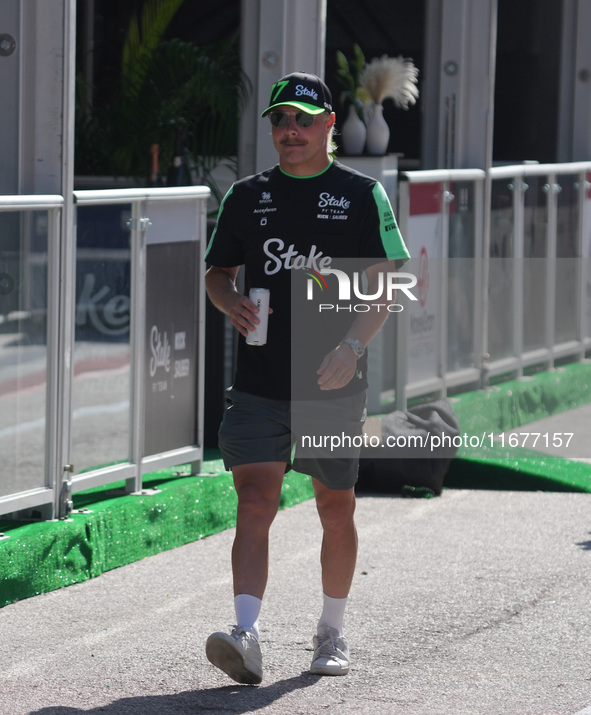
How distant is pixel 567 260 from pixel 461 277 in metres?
2.04

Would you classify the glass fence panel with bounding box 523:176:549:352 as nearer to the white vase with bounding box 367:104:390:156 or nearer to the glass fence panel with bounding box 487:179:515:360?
the glass fence panel with bounding box 487:179:515:360

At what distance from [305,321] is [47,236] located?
1.57 m

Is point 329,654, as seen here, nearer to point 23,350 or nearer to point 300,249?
point 300,249

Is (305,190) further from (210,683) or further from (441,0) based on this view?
(441,0)

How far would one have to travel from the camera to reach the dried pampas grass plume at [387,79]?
9.15m

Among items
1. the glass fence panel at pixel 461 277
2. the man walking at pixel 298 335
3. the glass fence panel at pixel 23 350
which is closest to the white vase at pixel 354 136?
the glass fence panel at pixel 461 277

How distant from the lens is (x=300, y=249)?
4.68 meters

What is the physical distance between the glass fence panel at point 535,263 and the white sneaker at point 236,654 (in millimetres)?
6445

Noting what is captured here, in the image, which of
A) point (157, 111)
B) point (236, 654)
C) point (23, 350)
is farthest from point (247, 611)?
point (157, 111)

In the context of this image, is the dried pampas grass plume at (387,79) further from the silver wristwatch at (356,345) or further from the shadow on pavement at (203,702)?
the shadow on pavement at (203,702)

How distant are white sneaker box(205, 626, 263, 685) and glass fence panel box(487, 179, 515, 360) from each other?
5.84 m

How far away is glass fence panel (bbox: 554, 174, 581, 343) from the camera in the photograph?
11203 millimetres

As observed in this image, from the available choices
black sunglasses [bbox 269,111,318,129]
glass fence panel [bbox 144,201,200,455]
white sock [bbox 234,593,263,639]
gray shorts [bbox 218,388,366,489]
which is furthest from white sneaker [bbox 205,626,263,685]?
glass fence panel [bbox 144,201,200,455]

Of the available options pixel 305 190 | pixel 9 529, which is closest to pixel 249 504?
pixel 305 190
